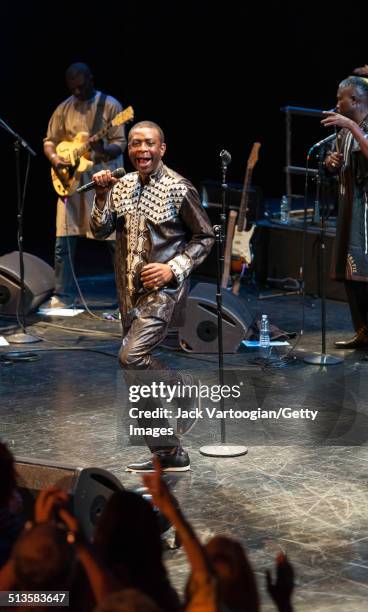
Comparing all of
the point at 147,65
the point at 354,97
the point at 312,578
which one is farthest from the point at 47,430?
the point at 147,65

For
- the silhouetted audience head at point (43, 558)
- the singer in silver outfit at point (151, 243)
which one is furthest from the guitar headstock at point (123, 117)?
the silhouetted audience head at point (43, 558)

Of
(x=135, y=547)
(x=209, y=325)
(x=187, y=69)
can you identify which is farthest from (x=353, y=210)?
(x=187, y=69)

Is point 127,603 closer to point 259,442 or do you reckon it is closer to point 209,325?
point 259,442

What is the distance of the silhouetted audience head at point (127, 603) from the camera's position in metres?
2.62

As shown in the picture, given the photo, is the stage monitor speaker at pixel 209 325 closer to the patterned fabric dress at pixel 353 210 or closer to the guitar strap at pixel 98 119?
the patterned fabric dress at pixel 353 210

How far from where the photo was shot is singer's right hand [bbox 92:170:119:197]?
585 cm

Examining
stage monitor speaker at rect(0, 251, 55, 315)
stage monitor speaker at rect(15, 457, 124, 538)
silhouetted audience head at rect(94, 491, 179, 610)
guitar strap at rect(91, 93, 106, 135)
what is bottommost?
stage monitor speaker at rect(0, 251, 55, 315)

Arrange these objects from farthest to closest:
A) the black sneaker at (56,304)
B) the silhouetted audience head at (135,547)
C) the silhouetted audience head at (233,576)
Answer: the black sneaker at (56,304) → the silhouetted audience head at (135,547) → the silhouetted audience head at (233,576)

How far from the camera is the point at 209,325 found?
859 cm

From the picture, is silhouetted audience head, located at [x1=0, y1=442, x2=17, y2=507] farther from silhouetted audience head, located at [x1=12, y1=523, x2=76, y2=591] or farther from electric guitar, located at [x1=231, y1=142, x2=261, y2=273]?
electric guitar, located at [x1=231, y1=142, x2=261, y2=273]

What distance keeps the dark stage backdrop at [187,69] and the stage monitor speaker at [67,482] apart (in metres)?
8.95

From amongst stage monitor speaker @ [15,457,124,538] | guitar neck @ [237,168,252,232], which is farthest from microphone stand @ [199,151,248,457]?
guitar neck @ [237,168,252,232]

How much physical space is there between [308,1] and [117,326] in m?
5.92

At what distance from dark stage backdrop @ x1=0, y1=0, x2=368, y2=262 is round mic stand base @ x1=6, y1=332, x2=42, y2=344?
4.16 metres
